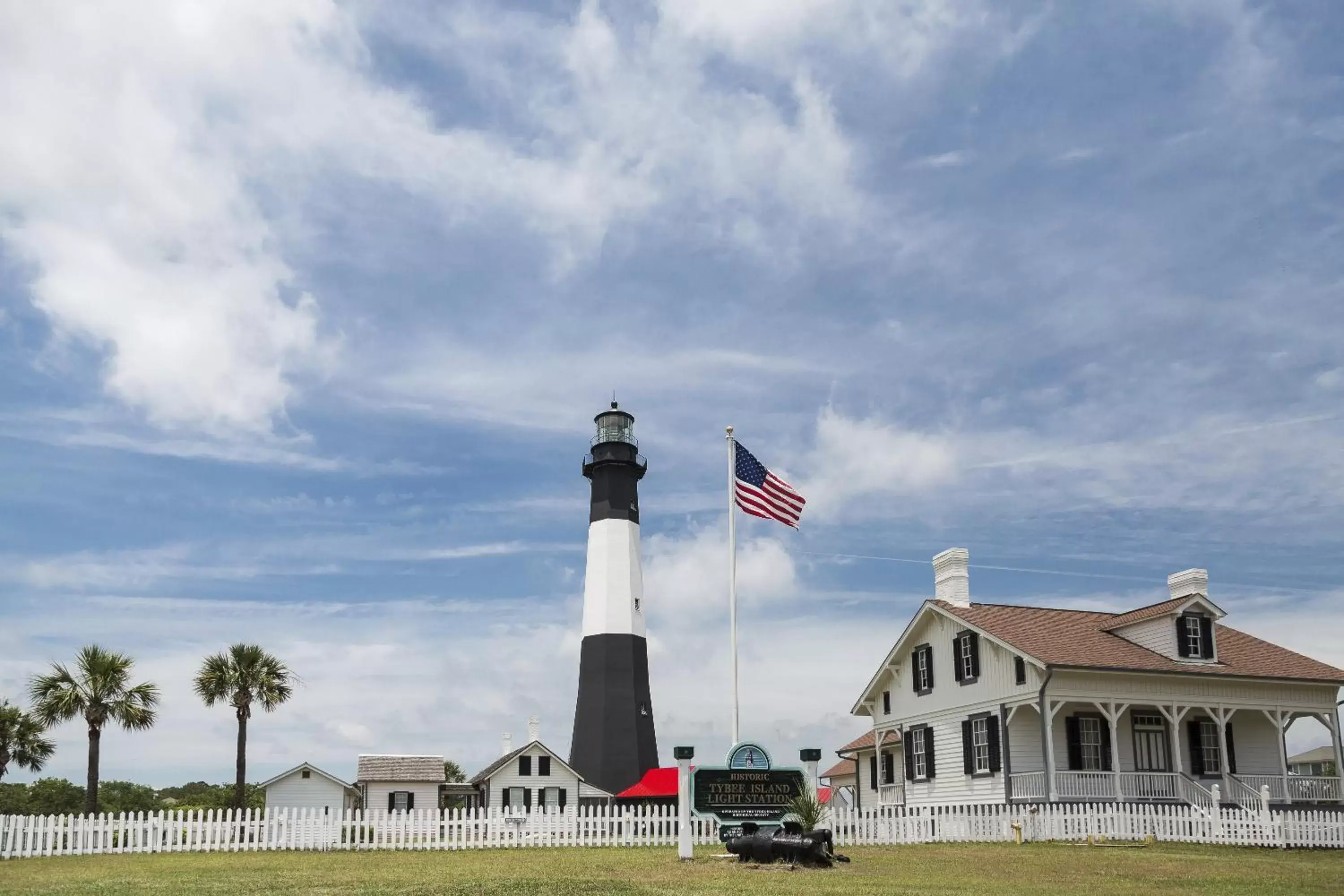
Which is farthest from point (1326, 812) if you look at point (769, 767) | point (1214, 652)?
point (769, 767)

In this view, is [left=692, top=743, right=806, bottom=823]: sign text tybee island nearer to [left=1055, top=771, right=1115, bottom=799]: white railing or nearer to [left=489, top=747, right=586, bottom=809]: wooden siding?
[left=1055, top=771, right=1115, bottom=799]: white railing

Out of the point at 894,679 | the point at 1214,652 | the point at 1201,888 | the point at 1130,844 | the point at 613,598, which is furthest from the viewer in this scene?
the point at 613,598

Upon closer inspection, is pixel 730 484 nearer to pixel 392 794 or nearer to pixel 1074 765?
pixel 1074 765

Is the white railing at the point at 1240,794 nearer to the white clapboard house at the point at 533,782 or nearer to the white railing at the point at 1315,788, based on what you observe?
the white railing at the point at 1315,788

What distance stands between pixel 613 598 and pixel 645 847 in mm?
20488

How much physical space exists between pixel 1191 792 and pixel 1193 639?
3945 mm

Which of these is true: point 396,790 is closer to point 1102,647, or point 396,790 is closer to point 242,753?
point 242,753

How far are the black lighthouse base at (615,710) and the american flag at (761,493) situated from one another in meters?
20.4

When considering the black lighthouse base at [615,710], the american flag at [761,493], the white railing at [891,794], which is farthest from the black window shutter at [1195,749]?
the black lighthouse base at [615,710]

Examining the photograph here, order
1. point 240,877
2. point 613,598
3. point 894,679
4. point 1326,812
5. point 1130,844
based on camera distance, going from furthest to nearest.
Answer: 1. point 613,598
2. point 894,679
3. point 1326,812
4. point 1130,844
5. point 240,877

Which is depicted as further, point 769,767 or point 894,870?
point 769,767

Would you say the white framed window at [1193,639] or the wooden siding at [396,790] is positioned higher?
the white framed window at [1193,639]

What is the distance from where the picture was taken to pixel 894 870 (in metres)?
17.9

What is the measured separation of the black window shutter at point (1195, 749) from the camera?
31250 millimetres
